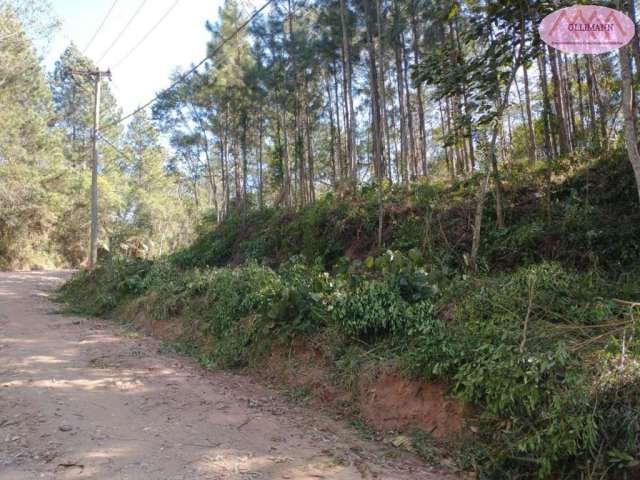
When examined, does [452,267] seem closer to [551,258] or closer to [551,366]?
[551,258]

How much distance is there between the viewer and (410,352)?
4016 mm

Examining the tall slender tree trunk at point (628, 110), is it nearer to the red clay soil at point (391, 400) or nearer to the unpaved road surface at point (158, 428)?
the red clay soil at point (391, 400)

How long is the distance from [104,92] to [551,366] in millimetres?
33051

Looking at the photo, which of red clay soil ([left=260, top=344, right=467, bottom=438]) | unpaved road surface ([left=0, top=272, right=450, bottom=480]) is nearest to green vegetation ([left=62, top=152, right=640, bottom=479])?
red clay soil ([left=260, top=344, right=467, bottom=438])

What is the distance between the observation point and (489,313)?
4.11m

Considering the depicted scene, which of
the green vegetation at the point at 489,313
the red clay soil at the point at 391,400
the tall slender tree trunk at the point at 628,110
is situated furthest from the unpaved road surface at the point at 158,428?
the tall slender tree trunk at the point at 628,110

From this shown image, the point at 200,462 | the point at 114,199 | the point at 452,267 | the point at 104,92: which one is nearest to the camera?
the point at 200,462

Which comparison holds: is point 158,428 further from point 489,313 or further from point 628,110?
point 628,110

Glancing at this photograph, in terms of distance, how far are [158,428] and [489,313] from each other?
10.3ft

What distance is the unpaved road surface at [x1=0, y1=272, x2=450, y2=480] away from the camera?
113 inches

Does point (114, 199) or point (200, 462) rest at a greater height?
point (114, 199)

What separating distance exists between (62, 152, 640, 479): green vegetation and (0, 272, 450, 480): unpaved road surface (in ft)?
2.31

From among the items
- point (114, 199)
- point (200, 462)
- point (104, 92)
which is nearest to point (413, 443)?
point (200, 462)

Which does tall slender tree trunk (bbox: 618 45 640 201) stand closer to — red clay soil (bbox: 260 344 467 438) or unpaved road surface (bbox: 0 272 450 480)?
red clay soil (bbox: 260 344 467 438)
